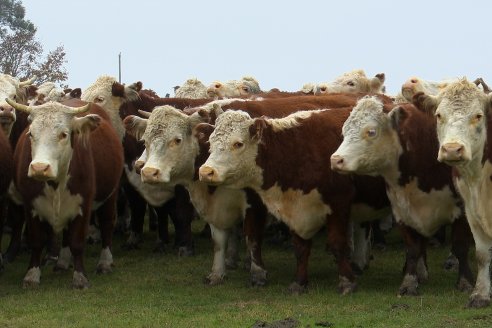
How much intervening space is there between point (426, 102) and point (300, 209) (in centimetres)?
181

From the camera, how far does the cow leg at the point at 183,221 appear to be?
503 inches

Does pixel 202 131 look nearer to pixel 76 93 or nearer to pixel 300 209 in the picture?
pixel 300 209

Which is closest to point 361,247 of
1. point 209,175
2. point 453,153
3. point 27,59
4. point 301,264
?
point 301,264

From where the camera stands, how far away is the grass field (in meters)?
8.60

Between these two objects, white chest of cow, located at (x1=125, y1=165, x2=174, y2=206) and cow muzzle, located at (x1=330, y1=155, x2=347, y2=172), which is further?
white chest of cow, located at (x1=125, y1=165, x2=174, y2=206)

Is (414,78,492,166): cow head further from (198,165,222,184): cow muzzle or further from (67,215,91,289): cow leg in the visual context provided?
(67,215,91,289): cow leg

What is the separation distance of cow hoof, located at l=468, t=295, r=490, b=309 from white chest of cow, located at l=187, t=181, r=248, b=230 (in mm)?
3044

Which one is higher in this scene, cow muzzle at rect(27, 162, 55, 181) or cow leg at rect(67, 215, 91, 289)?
cow muzzle at rect(27, 162, 55, 181)

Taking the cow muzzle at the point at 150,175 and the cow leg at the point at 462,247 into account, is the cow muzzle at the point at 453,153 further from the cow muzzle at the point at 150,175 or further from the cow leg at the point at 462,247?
the cow muzzle at the point at 150,175

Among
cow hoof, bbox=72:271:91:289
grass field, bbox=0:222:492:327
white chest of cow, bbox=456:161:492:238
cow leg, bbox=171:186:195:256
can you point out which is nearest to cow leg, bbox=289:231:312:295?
grass field, bbox=0:222:492:327

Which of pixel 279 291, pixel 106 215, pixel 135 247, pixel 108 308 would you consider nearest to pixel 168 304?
pixel 108 308

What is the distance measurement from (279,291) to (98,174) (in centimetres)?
278

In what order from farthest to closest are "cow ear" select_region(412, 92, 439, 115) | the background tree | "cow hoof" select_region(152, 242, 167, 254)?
1. the background tree
2. "cow hoof" select_region(152, 242, 167, 254)
3. "cow ear" select_region(412, 92, 439, 115)

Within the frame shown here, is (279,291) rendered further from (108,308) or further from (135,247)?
(135,247)
